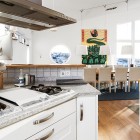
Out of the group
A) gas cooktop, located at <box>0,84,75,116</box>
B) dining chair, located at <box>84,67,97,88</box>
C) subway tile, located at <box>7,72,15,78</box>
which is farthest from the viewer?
dining chair, located at <box>84,67,97,88</box>

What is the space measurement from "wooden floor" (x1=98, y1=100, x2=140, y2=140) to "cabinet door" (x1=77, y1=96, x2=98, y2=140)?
3.01 feet

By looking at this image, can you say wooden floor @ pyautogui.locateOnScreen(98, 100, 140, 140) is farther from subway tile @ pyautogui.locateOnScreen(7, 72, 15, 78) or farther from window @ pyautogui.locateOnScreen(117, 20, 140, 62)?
window @ pyautogui.locateOnScreen(117, 20, 140, 62)

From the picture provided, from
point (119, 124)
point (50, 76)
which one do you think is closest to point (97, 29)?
point (119, 124)

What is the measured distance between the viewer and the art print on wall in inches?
322

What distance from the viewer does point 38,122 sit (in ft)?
3.76

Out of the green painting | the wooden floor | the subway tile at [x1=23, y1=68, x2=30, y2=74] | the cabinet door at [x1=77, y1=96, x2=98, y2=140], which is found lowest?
the wooden floor

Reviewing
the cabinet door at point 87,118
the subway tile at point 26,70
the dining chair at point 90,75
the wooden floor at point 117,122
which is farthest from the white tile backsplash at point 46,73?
the dining chair at point 90,75

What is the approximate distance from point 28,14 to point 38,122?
1.00 meters

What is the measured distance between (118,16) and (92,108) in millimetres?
7420

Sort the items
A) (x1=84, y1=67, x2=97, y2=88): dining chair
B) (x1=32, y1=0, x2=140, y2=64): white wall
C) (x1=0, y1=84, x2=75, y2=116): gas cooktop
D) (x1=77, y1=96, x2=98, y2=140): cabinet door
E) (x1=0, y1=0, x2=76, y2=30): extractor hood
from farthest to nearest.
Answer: (x1=32, y1=0, x2=140, y2=64): white wall, (x1=84, y1=67, x2=97, y2=88): dining chair, (x1=77, y1=96, x2=98, y2=140): cabinet door, (x1=0, y1=0, x2=76, y2=30): extractor hood, (x1=0, y1=84, x2=75, y2=116): gas cooktop

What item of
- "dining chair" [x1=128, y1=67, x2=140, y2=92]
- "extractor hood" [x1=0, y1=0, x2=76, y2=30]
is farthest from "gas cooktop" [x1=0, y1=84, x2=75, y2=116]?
"dining chair" [x1=128, y1=67, x2=140, y2=92]

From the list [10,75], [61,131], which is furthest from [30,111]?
[10,75]

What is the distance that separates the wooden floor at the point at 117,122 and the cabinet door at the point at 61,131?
1165 millimetres

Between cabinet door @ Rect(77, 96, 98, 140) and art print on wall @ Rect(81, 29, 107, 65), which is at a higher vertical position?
art print on wall @ Rect(81, 29, 107, 65)
